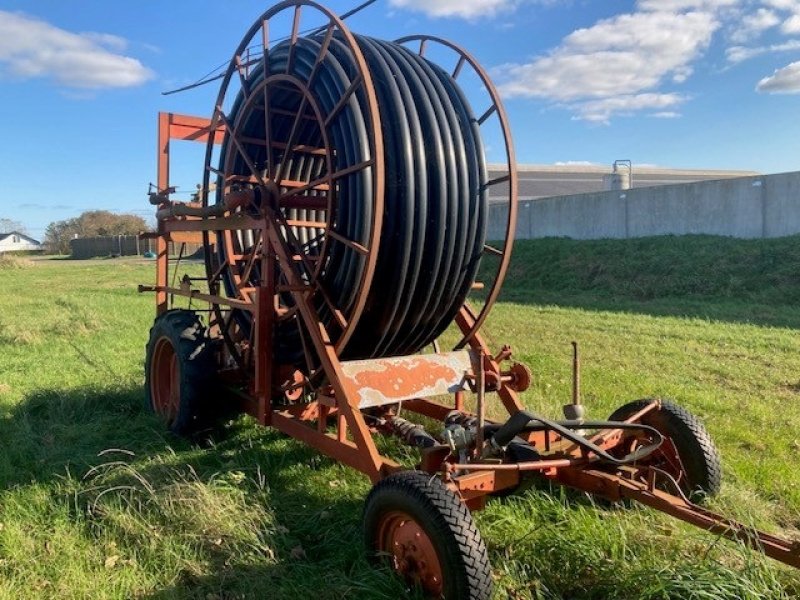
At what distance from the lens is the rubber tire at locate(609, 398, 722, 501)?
4074 mm

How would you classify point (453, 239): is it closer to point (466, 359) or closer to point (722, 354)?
point (466, 359)

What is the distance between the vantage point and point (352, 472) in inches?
195

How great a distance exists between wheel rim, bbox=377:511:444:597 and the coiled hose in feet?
4.64

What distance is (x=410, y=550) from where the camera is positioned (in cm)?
335

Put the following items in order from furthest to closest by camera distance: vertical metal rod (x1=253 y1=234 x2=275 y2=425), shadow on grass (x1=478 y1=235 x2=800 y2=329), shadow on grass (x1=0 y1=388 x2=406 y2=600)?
shadow on grass (x1=478 y1=235 x2=800 y2=329) → vertical metal rod (x1=253 y1=234 x2=275 y2=425) → shadow on grass (x1=0 y1=388 x2=406 y2=600)

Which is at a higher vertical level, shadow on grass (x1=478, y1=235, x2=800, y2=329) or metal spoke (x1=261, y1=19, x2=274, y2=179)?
metal spoke (x1=261, y1=19, x2=274, y2=179)

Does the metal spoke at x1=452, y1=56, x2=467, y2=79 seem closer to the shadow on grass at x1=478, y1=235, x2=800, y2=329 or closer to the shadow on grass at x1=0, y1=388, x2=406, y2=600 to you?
the shadow on grass at x1=0, y1=388, x2=406, y2=600

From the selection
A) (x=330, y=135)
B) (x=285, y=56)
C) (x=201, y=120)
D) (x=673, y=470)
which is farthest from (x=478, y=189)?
(x=201, y=120)

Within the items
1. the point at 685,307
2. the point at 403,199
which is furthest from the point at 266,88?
the point at 685,307

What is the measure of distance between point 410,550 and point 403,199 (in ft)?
6.53

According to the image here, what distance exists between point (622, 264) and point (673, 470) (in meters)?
16.1

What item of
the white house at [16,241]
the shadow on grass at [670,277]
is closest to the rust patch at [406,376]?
the shadow on grass at [670,277]

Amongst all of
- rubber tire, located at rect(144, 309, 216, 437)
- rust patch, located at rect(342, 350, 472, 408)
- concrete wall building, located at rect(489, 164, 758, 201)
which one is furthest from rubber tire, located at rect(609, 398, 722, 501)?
concrete wall building, located at rect(489, 164, 758, 201)

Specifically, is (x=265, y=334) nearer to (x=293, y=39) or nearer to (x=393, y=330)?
(x=393, y=330)
